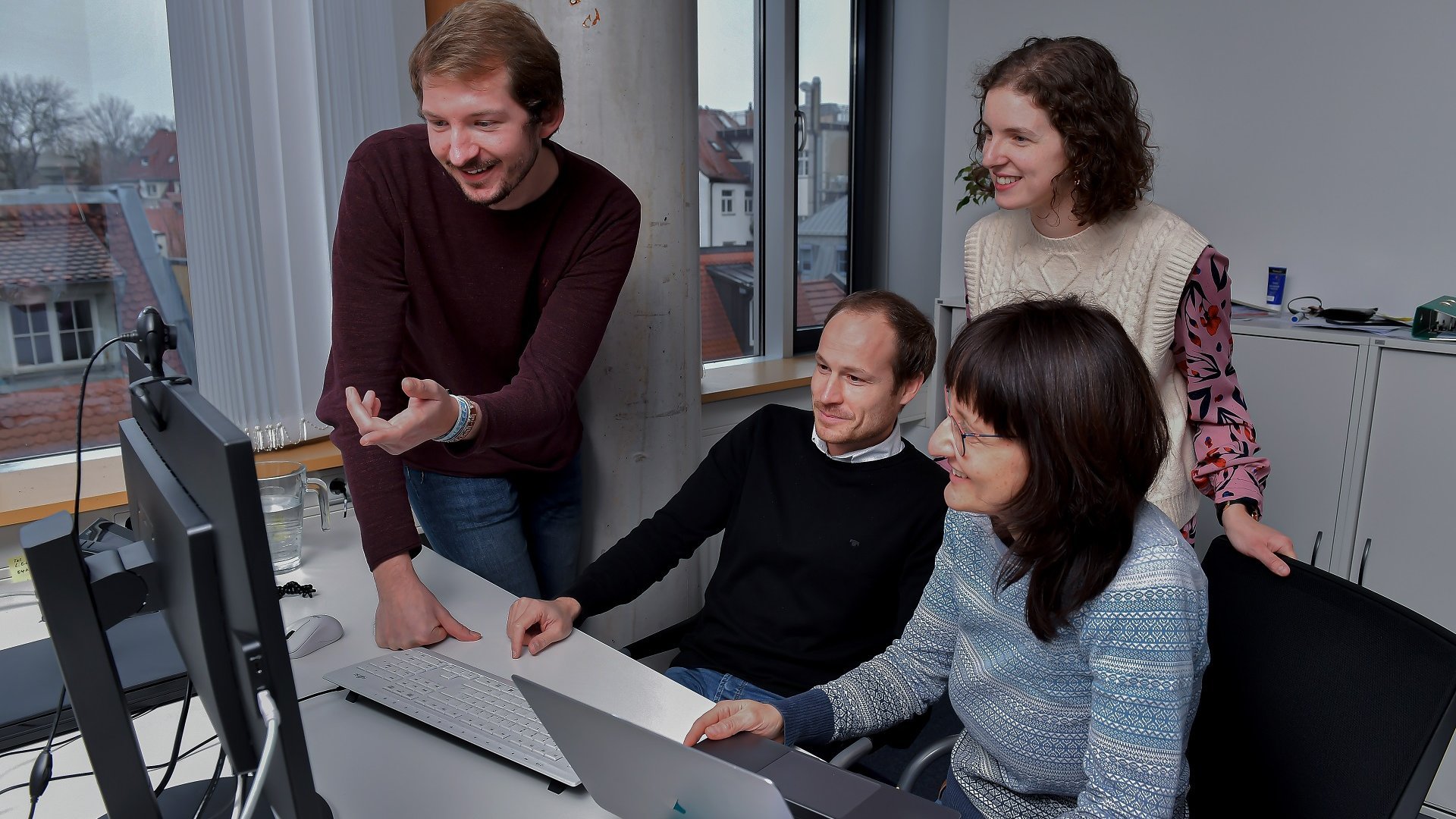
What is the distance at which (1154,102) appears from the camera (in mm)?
3270

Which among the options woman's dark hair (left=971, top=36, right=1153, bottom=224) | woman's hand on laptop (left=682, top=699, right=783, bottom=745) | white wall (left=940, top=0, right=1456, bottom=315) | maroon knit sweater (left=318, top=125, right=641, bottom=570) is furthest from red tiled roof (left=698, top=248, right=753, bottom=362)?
woman's hand on laptop (left=682, top=699, right=783, bottom=745)

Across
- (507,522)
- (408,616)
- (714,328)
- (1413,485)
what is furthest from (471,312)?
(1413,485)

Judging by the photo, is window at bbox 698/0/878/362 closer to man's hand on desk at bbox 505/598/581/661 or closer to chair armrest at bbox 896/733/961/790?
man's hand on desk at bbox 505/598/581/661

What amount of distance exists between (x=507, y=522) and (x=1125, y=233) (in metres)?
1.20

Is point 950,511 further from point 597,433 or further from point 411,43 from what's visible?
point 411,43

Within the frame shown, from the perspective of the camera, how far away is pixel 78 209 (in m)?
2.16

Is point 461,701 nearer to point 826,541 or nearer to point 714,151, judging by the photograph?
point 826,541

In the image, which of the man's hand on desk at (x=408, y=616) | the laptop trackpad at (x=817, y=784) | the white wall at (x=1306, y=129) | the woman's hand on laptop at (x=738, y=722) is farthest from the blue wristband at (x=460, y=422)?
the white wall at (x=1306, y=129)

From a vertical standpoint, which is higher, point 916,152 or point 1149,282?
point 916,152

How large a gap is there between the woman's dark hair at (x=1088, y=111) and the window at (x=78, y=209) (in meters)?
1.92

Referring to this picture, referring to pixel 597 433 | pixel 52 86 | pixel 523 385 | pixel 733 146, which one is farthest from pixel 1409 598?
pixel 52 86

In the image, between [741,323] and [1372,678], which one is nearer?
[1372,678]

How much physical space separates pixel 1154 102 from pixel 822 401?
7.79 feet

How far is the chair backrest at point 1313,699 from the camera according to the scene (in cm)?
83
